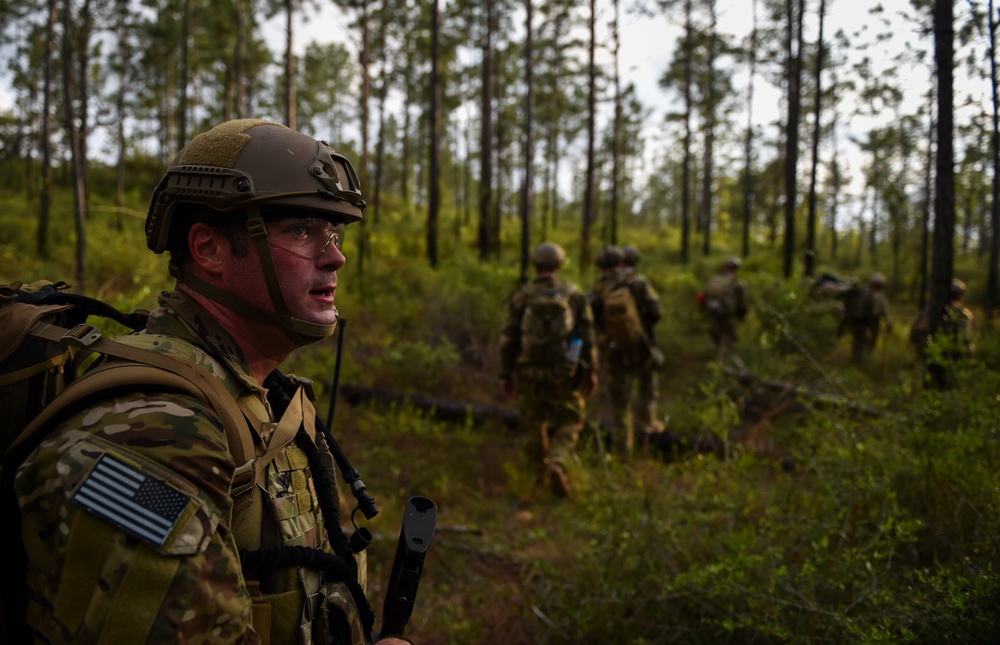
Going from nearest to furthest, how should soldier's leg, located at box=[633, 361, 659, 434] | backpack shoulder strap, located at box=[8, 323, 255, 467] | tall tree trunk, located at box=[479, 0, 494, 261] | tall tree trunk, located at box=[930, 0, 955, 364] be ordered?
backpack shoulder strap, located at box=[8, 323, 255, 467]
tall tree trunk, located at box=[930, 0, 955, 364]
soldier's leg, located at box=[633, 361, 659, 434]
tall tree trunk, located at box=[479, 0, 494, 261]

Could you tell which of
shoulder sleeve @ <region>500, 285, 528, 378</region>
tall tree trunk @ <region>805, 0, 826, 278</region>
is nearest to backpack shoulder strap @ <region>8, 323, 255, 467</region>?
shoulder sleeve @ <region>500, 285, 528, 378</region>

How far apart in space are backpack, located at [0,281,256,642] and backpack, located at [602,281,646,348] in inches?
229

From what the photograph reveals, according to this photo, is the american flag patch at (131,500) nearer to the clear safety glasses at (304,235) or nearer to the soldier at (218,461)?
the soldier at (218,461)

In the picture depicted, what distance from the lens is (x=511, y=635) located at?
3.52 m

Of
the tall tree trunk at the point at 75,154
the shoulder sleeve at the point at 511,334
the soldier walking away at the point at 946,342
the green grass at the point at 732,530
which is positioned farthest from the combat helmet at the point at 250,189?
the tall tree trunk at the point at 75,154

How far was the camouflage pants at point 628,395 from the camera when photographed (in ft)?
22.1

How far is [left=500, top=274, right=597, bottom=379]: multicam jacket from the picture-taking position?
231 inches

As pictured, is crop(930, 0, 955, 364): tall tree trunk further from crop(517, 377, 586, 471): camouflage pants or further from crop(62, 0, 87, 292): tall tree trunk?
crop(62, 0, 87, 292): tall tree trunk

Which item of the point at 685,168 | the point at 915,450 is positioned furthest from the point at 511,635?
the point at 685,168

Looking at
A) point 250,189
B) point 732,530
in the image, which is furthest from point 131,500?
point 732,530

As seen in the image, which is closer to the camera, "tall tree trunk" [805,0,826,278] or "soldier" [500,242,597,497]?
"soldier" [500,242,597,497]

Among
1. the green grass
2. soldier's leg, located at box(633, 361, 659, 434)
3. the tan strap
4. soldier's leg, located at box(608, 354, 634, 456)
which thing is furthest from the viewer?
soldier's leg, located at box(633, 361, 659, 434)

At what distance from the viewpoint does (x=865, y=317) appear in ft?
37.1

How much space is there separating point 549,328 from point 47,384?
15.5 feet
